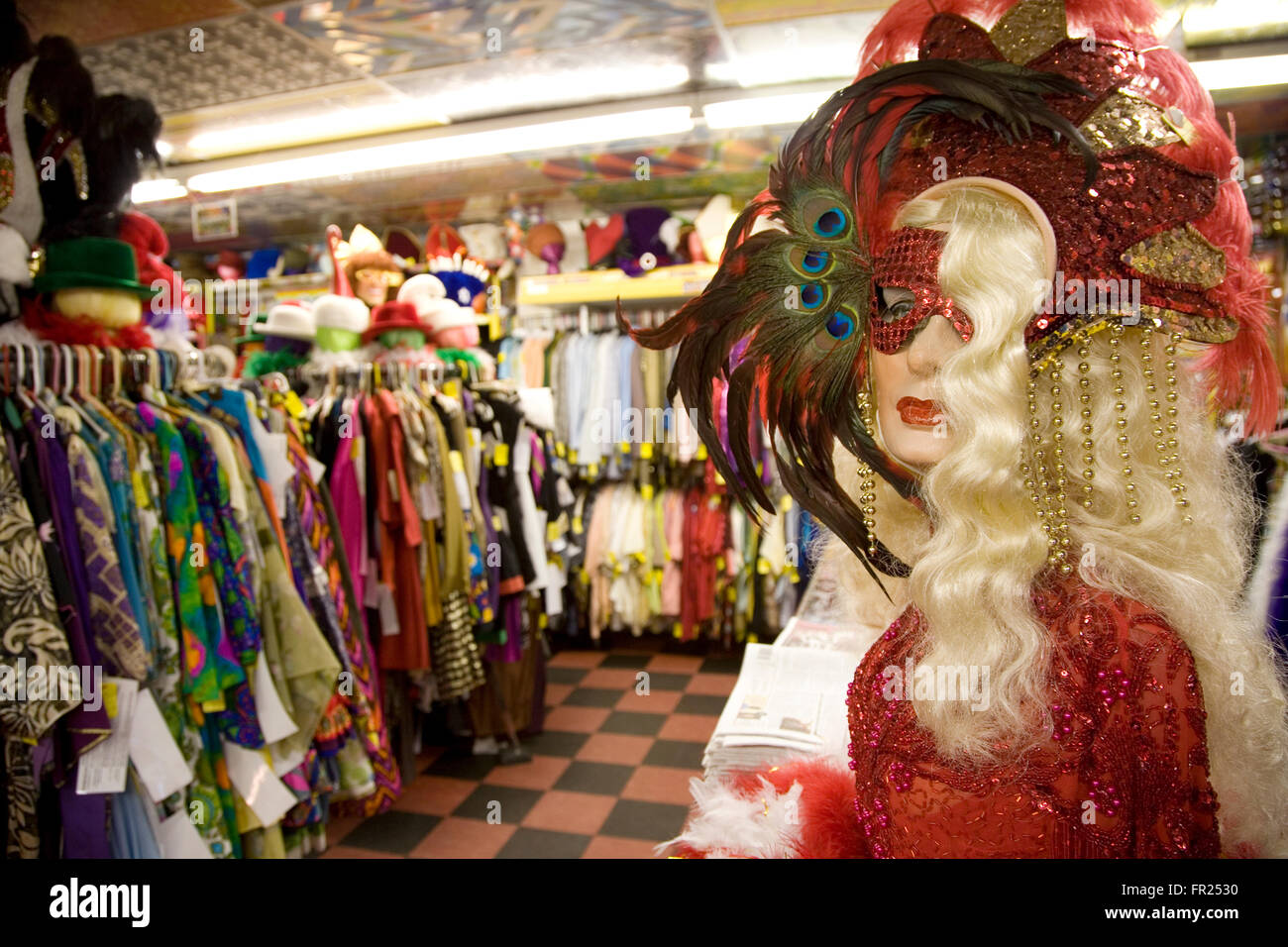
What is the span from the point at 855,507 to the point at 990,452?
27 centimetres

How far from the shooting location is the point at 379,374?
3.07 metres

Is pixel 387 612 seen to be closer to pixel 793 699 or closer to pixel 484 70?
pixel 793 699

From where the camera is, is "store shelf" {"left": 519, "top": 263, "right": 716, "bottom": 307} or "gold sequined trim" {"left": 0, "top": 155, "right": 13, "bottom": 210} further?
"store shelf" {"left": 519, "top": 263, "right": 716, "bottom": 307}

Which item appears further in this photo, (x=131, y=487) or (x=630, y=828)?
(x=630, y=828)

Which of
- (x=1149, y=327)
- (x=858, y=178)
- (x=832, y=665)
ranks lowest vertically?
(x=832, y=665)

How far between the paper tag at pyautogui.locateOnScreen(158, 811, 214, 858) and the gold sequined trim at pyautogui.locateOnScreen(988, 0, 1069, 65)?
2174 mm

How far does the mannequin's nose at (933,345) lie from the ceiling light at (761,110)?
2.79 metres

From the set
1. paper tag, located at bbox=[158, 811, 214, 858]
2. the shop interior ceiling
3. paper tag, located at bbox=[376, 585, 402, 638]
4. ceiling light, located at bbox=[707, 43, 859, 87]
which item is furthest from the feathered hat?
ceiling light, located at bbox=[707, 43, 859, 87]

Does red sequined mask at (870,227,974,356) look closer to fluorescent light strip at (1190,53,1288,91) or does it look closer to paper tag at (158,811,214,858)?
paper tag at (158,811,214,858)

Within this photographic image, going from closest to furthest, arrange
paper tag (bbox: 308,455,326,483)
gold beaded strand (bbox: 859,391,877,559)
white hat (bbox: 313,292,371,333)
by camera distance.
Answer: gold beaded strand (bbox: 859,391,877,559) < paper tag (bbox: 308,455,326,483) < white hat (bbox: 313,292,371,333)

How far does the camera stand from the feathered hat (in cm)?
79

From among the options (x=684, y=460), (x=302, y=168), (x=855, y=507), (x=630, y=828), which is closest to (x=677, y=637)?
(x=684, y=460)

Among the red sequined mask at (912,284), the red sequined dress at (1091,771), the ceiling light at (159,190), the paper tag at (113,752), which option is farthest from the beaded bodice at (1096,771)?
the ceiling light at (159,190)
